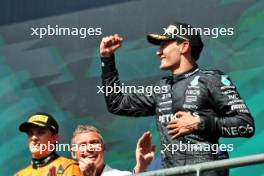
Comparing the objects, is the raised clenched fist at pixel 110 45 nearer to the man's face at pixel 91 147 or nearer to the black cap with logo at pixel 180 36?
the black cap with logo at pixel 180 36

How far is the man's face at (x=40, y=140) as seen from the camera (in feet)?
15.0

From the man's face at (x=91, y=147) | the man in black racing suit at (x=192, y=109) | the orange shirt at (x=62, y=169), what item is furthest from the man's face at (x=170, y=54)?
the orange shirt at (x=62, y=169)

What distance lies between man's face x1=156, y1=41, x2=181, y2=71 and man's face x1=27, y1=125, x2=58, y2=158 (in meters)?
0.61

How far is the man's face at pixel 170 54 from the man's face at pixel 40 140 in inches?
23.9

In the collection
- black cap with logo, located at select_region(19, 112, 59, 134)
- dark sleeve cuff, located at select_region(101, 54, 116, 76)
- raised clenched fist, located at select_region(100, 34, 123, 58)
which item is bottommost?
black cap with logo, located at select_region(19, 112, 59, 134)

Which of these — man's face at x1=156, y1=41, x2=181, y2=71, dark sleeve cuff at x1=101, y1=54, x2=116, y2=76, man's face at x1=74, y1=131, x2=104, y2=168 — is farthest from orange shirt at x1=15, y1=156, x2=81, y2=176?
man's face at x1=156, y1=41, x2=181, y2=71

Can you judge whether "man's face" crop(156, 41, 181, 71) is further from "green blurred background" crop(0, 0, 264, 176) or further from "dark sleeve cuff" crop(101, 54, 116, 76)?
"green blurred background" crop(0, 0, 264, 176)

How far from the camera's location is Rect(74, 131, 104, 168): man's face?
446cm

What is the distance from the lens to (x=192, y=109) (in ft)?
13.9

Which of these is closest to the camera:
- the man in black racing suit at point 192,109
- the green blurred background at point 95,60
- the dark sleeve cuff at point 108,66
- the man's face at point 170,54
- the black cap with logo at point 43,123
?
the man in black racing suit at point 192,109

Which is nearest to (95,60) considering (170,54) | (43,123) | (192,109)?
(43,123)

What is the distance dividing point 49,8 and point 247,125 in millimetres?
2020

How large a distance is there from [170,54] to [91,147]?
0.52m

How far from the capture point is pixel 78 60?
584 centimetres
